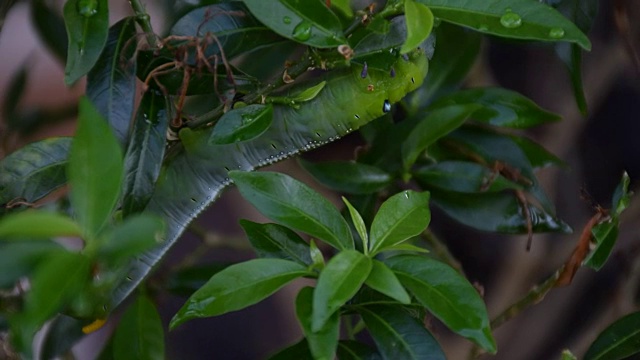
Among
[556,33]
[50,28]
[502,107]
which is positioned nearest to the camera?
[556,33]

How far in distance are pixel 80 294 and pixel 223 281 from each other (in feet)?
0.31

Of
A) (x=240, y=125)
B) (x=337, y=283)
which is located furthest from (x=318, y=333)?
(x=240, y=125)

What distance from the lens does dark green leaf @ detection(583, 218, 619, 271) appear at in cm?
55

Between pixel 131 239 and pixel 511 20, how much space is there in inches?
10.8

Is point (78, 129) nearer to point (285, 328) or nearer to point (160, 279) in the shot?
point (160, 279)

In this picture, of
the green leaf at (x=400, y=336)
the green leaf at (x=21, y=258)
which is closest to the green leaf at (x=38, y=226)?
the green leaf at (x=21, y=258)

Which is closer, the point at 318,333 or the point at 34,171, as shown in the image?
the point at 318,333

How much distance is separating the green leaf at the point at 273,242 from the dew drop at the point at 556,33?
21 centimetres

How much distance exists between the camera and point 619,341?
0.60 m

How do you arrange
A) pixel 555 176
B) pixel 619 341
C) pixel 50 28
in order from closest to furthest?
pixel 619 341 < pixel 50 28 < pixel 555 176

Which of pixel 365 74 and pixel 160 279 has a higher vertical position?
pixel 365 74

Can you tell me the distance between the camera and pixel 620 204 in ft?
1.86

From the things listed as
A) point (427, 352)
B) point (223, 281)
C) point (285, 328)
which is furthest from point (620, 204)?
point (285, 328)

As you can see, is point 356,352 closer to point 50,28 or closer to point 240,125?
point 240,125
